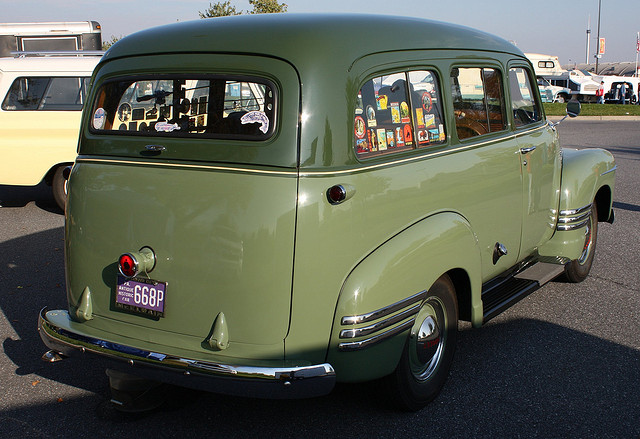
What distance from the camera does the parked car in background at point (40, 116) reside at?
8.73 meters

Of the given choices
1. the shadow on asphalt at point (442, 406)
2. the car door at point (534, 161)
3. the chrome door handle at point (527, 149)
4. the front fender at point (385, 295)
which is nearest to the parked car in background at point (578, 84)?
the car door at point (534, 161)

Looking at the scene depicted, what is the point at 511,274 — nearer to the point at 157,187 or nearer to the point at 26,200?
the point at 157,187

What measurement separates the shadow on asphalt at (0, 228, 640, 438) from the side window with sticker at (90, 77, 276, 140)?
1.45 meters

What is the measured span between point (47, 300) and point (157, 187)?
8.83ft

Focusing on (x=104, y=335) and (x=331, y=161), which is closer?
(x=331, y=161)

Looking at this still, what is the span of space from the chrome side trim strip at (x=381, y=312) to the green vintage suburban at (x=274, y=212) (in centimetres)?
1

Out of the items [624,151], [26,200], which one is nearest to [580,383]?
[26,200]

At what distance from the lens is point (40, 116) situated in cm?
884

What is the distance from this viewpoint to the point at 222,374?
301 cm

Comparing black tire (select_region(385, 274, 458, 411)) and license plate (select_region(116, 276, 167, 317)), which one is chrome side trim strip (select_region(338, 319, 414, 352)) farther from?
license plate (select_region(116, 276, 167, 317))

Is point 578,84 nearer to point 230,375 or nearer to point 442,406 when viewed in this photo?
point 442,406

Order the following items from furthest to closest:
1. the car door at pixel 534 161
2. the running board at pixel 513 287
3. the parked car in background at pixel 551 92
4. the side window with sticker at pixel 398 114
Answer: the parked car in background at pixel 551 92, the car door at pixel 534 161, the running board at pixel 513 287, the side window with sticker at pixel 398 114

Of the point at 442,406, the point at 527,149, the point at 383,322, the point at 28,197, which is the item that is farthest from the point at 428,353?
the point at 28,197

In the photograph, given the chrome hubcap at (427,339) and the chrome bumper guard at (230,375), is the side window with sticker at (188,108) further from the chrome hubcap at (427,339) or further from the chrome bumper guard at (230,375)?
the chrome hubcap at (427,339)
